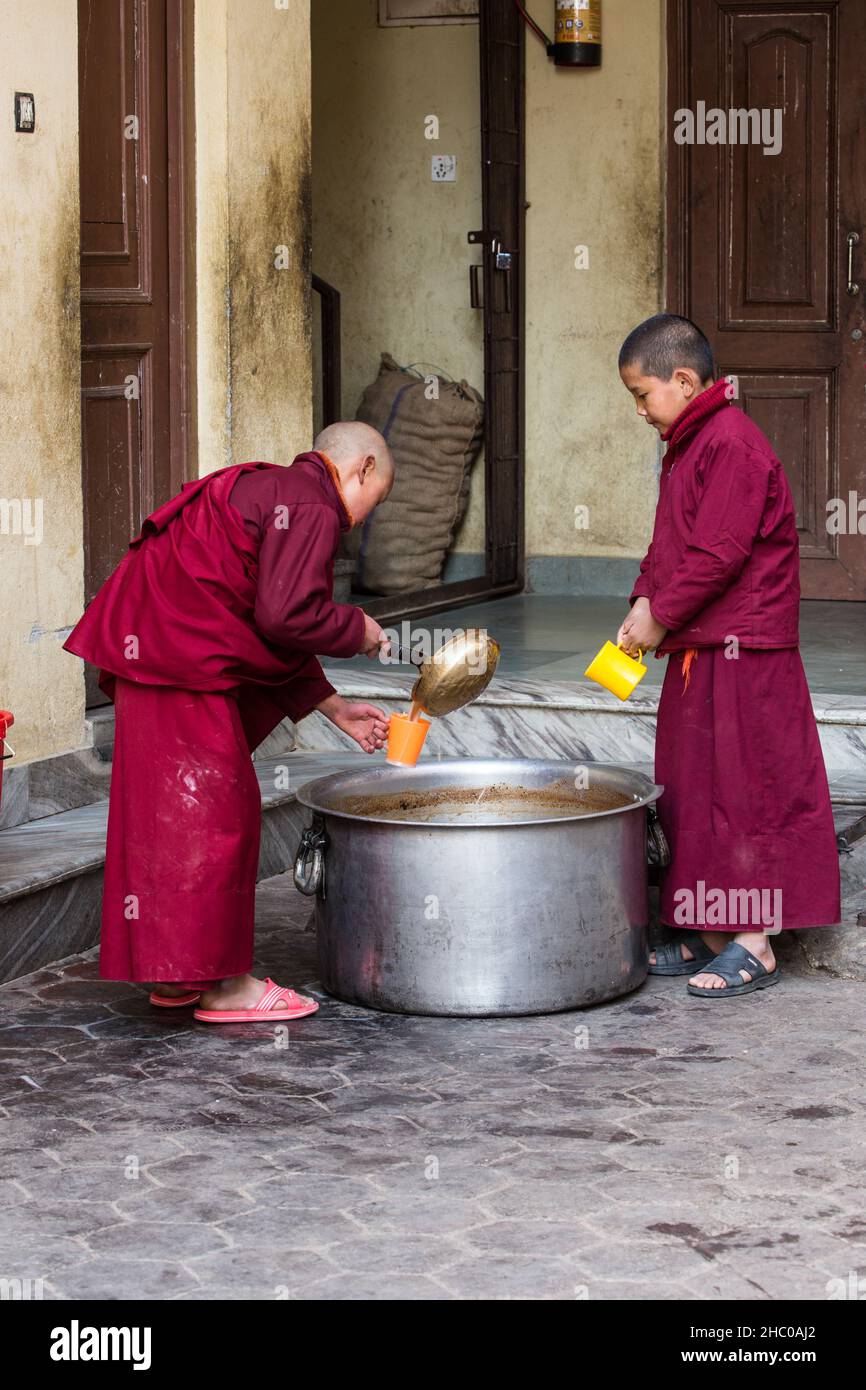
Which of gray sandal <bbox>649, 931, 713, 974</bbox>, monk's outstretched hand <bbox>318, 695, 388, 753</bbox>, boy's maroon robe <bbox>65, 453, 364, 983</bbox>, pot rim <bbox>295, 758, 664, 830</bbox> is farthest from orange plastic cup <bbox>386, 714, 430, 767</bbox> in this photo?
gray sandal <bbox>649, 931, 713, 974</bbox>

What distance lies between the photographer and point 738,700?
513 cm

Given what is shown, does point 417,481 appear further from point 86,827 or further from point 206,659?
point 206,659

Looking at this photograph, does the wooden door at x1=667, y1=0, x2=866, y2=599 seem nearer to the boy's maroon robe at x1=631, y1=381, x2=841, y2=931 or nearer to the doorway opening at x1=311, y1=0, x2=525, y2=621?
the doorway opening at x1=311, y1=0, x2=525, y2=621

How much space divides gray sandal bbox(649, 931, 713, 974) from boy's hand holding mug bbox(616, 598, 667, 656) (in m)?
0.87

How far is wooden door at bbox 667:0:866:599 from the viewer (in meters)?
9.23

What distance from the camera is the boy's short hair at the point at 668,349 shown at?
5098 millimetres

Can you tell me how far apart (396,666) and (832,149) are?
133 inches

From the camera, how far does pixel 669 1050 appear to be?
477 cm

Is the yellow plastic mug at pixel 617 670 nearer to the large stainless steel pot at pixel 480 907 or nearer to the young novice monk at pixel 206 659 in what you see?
the large stainless steel pot at pixel 480 907

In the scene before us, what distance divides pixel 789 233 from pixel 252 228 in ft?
10.8

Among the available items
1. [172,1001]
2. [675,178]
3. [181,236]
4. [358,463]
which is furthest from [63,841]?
[675,178]

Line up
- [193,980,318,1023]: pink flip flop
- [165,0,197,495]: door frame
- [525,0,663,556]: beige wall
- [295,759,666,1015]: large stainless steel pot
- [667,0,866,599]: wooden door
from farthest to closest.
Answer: [525,0,663,556]: beige wall
[667,0,866,599]: wooden door
[165,0,197,495]: door frame
[193,980,318,1023]: pink flip flop
[295,759,666,1015]: large stainless steel pot

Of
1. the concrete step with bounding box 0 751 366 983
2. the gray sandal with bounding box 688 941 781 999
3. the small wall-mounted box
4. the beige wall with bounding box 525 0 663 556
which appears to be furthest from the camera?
the beige wall with bounding box 525 0 663 556

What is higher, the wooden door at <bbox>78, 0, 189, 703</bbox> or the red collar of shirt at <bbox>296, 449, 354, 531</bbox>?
the wooden door at <bbox>78, 0, 189, 703</bbox>
